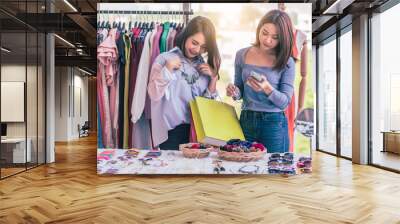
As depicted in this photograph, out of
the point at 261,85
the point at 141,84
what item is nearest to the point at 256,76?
the point at 261,85

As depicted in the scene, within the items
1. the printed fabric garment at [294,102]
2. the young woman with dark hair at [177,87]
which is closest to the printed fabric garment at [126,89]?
the young woman with dark hair at [177,87]

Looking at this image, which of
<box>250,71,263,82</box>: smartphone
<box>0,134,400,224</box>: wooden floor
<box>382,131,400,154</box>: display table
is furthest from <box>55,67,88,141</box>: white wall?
<box>382,131,400,154</box>: display table

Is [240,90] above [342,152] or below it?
above

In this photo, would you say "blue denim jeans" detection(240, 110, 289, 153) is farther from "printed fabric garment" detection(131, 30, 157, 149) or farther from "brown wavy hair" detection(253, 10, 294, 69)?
"printed fabric garment" detection(131, 30, 157, 149)

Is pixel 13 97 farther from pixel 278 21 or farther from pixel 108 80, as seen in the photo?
pixel 278 21

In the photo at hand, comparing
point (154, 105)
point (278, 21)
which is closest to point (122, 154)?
point (154, 105)

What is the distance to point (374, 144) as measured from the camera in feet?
24.2

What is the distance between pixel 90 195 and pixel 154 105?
191cm

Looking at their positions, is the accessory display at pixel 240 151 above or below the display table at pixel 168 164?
above

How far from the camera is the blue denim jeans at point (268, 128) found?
19.8ft

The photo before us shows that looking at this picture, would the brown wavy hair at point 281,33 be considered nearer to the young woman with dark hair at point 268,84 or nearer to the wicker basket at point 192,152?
the young woman with dark hair at point 268,84

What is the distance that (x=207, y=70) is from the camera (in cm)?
607

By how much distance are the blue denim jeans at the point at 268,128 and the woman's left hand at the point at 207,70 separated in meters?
0.79

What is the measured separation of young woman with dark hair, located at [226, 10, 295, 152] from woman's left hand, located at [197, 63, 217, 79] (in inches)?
13.1
